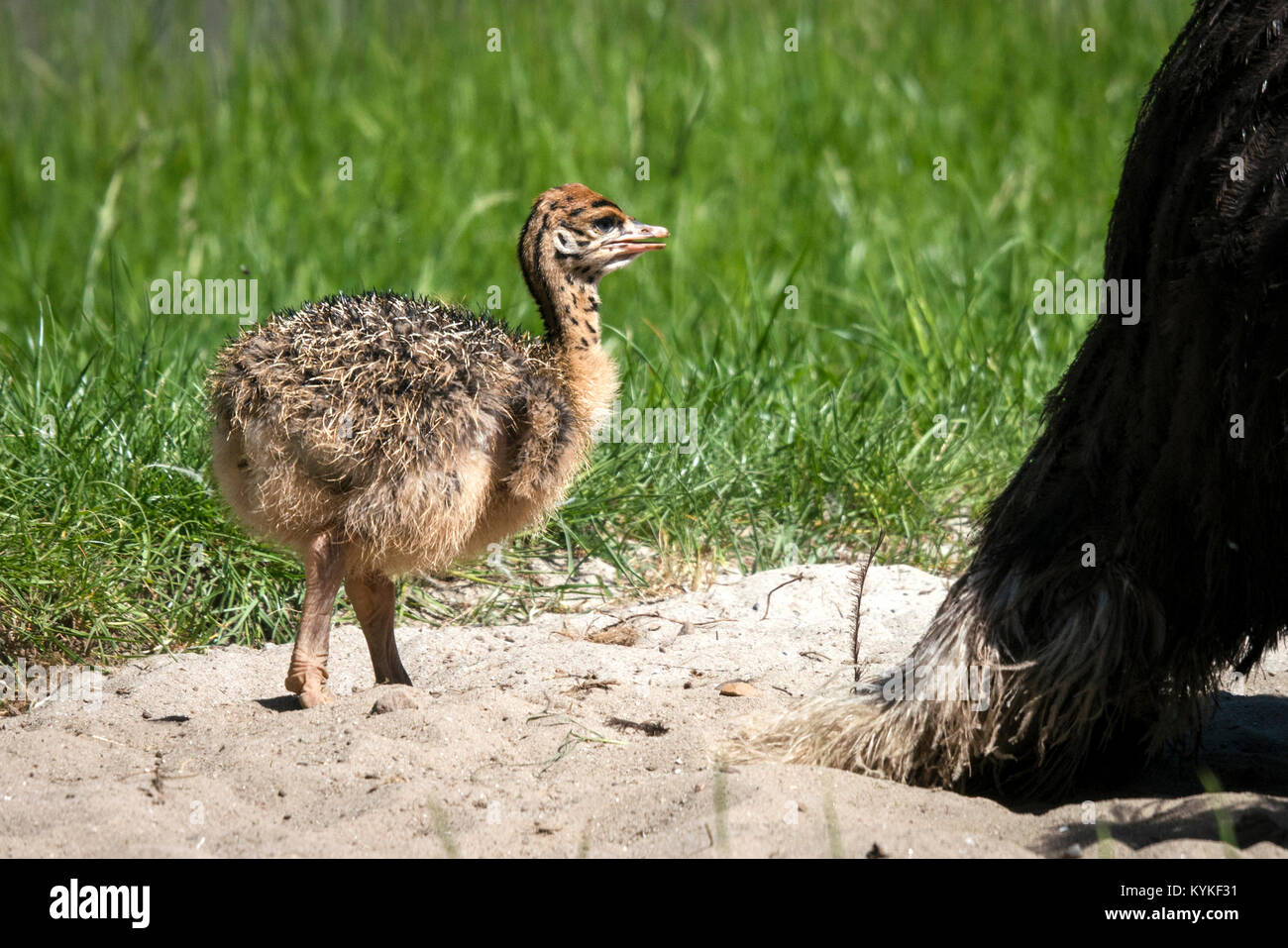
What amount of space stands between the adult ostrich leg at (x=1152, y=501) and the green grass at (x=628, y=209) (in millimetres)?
1876

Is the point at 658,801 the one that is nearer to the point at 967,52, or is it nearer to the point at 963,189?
the point at 963,189

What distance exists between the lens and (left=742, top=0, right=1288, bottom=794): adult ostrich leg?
9.59ft

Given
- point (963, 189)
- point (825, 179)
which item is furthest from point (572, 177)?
point (963, 189)

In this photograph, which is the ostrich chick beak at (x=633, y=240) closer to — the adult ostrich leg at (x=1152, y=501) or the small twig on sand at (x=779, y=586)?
the small twig on sand at (x=779, y=586)

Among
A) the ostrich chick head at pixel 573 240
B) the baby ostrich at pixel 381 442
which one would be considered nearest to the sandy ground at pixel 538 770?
the baby ostrich at pixel 381 442

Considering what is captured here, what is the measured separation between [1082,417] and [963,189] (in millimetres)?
5086

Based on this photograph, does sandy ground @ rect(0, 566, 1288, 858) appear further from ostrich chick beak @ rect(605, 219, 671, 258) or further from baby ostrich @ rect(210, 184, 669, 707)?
ostrich chick beak @ rect(605, 219, 671, 258)

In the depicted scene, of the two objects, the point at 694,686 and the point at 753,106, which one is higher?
the point at 753,106

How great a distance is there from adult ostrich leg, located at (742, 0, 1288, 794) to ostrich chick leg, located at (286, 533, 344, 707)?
1.22 metres

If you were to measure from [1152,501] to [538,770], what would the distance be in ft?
4.99

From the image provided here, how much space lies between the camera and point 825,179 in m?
8.62

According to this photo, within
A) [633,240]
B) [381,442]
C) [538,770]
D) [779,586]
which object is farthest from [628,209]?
[538,770]

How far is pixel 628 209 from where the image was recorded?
7.92 m
